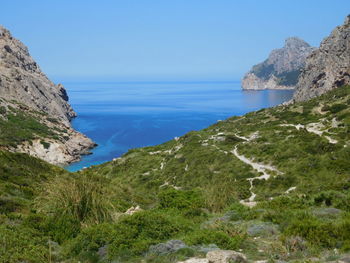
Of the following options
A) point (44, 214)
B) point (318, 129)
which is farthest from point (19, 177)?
point (318, 129)

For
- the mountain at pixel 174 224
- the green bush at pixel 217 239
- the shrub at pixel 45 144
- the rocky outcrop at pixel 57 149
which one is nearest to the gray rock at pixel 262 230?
the mountain at pixel 174 224

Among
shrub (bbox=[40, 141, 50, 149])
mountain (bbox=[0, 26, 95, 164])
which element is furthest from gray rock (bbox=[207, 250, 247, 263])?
shrub (bbox=[40, 141, 50, 149])

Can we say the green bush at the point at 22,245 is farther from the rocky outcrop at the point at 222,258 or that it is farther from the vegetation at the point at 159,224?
the rocky outcrop at the point at 222,258

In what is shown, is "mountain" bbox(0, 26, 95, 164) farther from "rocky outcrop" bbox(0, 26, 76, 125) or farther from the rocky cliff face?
the rocky cliff face

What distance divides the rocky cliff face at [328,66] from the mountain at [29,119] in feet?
274

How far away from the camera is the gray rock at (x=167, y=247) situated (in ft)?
33.3

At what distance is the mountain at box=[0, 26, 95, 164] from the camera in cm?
11269

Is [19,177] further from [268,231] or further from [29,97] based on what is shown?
[29,97]

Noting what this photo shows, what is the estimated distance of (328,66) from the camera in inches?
4734

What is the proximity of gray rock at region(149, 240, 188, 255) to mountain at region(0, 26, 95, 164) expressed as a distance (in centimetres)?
7351

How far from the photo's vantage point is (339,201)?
53.1 ft

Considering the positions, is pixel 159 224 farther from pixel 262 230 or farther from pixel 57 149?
pixel 57 149

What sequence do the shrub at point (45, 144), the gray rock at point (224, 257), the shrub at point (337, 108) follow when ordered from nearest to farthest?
1. the gray rock at point (224, 257)
2. the shrub at point (337, 108)
3. the shrub at point (45, 144)

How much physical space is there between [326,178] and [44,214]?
29.6 meters
